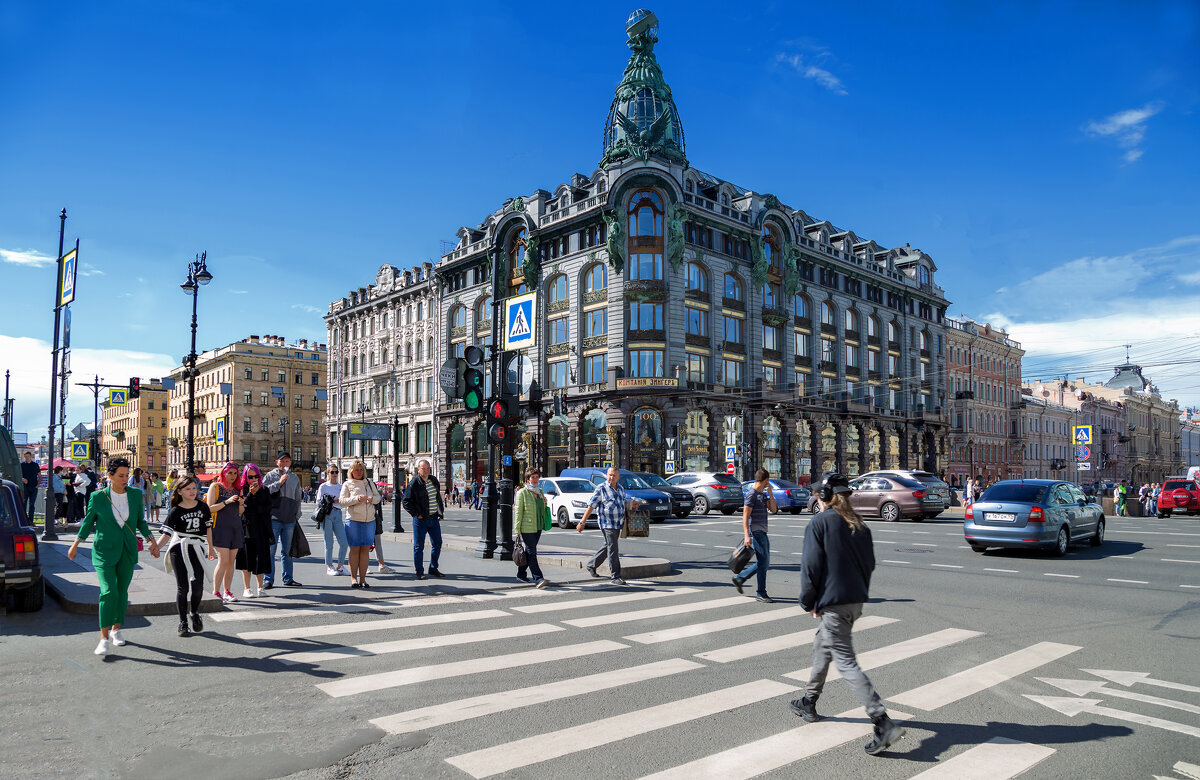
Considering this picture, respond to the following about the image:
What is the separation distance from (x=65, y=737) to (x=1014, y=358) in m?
96.4

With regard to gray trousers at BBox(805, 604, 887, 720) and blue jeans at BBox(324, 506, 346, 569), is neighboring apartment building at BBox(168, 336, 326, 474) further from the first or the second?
gray trousers at BBox(805, 604, 887, 720)

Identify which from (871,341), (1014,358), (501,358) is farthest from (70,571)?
(1014,358)

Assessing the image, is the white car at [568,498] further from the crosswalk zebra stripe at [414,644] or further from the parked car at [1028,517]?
the crosswalk zebra stripe at [414,644]

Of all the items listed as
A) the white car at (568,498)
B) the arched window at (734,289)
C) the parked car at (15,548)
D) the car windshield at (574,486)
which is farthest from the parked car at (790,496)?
the parked car at (15,548)

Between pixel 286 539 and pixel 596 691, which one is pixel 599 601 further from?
pixel 286 539

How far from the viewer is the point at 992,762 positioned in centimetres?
483

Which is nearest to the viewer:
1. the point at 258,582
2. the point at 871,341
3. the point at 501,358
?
the point at 258,582

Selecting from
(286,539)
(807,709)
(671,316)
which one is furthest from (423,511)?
(671,316)

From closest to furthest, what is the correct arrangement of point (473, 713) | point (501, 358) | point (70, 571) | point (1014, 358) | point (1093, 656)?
1. point (473, 713)
2. point (1093, 656)
3. point (70, 571)
4. point (501, 358)
5. point (1014, 358)

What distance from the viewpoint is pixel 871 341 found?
6500cm

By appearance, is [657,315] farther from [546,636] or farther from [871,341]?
[546,636]

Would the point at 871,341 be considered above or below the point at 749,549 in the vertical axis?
above

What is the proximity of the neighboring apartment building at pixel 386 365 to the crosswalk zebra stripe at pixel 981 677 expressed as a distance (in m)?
55.9

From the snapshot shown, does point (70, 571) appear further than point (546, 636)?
Yes
